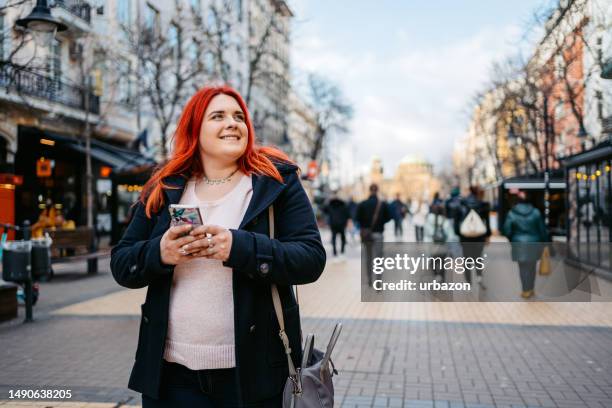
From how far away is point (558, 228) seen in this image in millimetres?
26812

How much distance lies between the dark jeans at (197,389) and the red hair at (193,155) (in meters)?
0.61

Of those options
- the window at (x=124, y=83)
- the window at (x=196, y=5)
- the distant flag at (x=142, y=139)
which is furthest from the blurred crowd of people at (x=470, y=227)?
the window at (x=196, y=5)

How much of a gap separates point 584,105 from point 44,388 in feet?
57.7

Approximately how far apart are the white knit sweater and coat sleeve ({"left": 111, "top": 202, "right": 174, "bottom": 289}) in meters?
0.12

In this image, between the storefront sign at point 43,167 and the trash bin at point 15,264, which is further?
the storefront sign at point 43,167

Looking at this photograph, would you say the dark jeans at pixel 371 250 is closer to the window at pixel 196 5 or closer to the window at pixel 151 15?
the window at pixel 196 5

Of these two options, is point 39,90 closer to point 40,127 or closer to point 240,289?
point 40,127

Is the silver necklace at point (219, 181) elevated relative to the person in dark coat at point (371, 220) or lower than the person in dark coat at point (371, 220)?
elevated

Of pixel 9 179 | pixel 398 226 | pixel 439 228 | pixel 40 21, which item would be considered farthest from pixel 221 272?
pixel 398 226

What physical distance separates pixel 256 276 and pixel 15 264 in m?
7.53

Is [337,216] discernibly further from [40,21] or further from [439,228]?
[40,21]

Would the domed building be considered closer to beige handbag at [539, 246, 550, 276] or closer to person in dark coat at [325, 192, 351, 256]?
person in dark coat at [325, 192, 351, 256]

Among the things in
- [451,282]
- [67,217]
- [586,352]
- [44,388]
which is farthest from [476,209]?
[67,217]

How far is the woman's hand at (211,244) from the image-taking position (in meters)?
2.06
